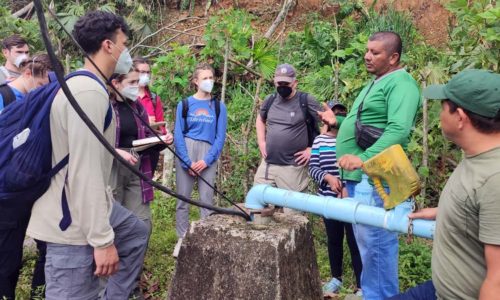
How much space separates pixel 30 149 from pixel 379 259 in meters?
2.28

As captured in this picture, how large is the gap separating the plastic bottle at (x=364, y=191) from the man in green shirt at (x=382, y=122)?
4 cm

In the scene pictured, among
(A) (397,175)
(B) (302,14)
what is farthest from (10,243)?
(B) (302,14)

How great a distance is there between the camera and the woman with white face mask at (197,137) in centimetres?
507

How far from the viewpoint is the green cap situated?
1958 millimetres

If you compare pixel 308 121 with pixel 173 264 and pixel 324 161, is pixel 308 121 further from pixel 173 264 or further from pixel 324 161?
pixel 173 264

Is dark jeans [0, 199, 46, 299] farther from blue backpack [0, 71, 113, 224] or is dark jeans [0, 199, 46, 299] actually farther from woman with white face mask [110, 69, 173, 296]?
woman with white face mask [110, 69, 173, 296]

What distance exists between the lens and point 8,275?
11.1 ft

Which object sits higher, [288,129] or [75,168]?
[75,168]

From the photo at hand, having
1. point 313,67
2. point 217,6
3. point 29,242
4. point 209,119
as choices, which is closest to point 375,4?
point 313,67

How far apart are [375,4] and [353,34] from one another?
1255 mm

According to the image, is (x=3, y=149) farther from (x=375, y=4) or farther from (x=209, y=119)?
(x=375, y=4)

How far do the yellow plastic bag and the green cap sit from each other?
0.62m

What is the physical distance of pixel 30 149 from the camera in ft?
8.10

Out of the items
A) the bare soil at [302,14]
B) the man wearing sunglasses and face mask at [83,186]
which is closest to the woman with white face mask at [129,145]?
the man wearing sunglasses and face mask at [83,186]
